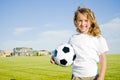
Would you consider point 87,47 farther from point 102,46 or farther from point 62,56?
point 62,56

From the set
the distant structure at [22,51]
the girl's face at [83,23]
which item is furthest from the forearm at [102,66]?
the distant structure at [22,51]

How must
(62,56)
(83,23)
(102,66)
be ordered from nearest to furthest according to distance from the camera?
(102,66), (83,23), (62,56)

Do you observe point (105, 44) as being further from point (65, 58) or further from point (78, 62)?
point (65, 58)

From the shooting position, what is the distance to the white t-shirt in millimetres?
4500

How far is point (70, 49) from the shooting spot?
4.79 m

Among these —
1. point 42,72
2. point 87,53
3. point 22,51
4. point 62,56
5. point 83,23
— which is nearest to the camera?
point 87,53

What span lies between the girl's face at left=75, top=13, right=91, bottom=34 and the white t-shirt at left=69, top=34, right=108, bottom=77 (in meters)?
0.16

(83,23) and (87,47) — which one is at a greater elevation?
(83,23)

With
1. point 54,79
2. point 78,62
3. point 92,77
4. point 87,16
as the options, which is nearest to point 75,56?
point 78,62

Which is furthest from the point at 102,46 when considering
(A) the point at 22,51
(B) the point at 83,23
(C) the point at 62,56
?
(A) the point at 22,51

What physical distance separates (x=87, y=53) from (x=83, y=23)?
0.62 meters

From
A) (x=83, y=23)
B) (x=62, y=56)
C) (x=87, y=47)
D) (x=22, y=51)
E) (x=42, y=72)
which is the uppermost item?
(x=83, y=23)

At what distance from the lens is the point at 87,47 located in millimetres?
4590

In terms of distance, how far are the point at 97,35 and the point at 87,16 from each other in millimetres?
437
